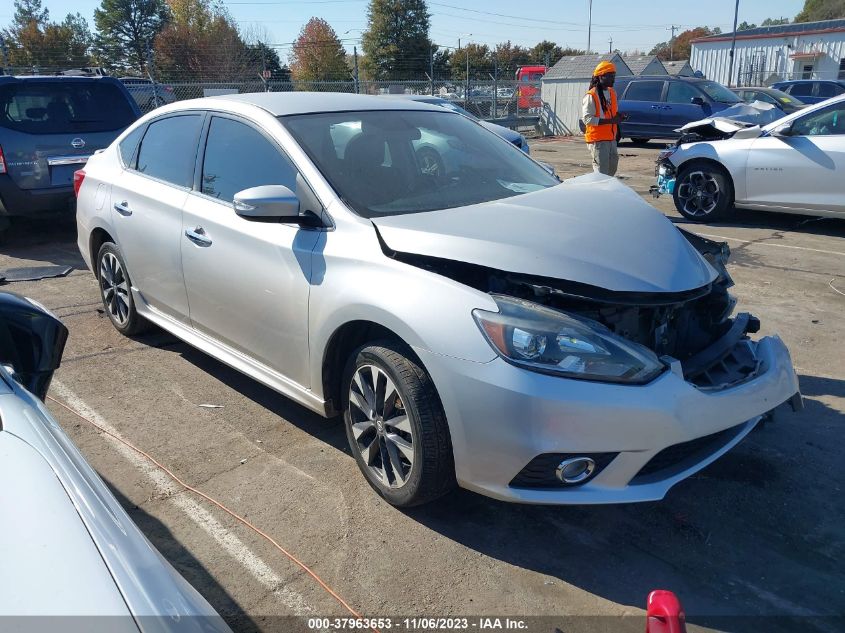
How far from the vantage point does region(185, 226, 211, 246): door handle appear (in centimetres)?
391

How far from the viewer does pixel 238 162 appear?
389 centimetres

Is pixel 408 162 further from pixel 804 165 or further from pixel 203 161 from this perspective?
pixel 804 165

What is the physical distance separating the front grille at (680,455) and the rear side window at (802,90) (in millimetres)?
21120

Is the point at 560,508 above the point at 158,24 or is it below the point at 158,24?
below

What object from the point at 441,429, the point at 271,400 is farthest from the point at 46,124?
the point at 441,429

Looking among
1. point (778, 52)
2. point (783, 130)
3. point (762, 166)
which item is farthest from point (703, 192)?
point (778, 52)

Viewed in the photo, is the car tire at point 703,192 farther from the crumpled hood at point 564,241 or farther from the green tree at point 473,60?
the green tree at point 473,60

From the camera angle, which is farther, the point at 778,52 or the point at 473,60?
the point at 473,60

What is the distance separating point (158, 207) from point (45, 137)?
463 cm

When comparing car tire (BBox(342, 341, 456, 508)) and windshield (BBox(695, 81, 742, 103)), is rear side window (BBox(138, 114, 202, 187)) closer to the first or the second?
car tire (BBox(342, 341, 456, 508))

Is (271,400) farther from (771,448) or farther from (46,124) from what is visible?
(46,124)

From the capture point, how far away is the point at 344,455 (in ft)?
12.0

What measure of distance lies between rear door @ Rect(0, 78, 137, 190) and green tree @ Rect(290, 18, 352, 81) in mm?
47090

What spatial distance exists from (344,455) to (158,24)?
247 ft
